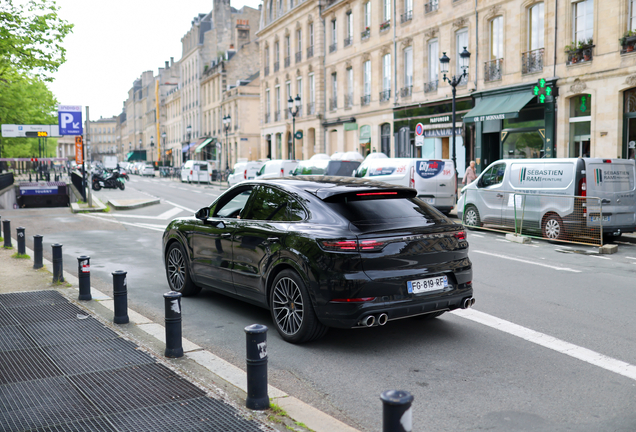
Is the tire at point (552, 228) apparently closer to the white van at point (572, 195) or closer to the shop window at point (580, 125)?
the white van at point (572, 195)

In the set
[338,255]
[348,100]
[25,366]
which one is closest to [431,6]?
[348,100]

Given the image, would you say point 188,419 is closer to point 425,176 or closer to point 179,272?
point 179,272

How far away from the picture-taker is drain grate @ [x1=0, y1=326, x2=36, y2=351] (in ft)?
19.0

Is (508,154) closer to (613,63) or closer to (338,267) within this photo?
(613,63)

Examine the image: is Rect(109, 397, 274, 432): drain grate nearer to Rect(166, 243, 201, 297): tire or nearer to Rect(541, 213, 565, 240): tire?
Rect(166, 243, 201, 297): tire

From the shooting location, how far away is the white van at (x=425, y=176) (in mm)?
18641

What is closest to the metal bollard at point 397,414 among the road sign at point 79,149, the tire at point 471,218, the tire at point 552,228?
the tire at point 552,228

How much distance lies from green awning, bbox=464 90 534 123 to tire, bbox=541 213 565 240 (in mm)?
11068

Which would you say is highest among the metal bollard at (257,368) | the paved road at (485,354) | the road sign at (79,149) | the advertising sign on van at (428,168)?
the road sign at (79,149)

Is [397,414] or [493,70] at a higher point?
[493,70]

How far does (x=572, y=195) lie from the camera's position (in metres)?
13.2

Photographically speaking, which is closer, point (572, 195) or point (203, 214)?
point (203, 214)

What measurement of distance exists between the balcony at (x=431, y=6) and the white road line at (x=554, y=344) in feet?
84.8

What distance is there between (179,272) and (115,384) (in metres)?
3.29
